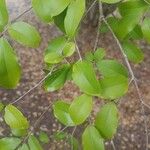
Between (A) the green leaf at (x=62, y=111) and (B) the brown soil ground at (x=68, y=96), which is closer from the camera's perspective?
(A) the green leaf at (x=62, y=111)

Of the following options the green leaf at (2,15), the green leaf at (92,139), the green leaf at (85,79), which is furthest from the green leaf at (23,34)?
the green leaf at (92,139)

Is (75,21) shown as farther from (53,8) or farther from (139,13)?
(139,13)

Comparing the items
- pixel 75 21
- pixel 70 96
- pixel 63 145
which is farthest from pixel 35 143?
pixel 70 96

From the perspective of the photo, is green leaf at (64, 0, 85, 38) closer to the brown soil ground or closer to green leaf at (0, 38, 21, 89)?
green leaf at (0, 38, 21, 89)

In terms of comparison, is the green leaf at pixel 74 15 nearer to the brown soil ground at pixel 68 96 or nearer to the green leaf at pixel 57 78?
the green leaf at pixel 57 78

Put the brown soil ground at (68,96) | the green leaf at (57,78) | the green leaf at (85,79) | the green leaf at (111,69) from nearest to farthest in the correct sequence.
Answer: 1. the green leaf at (85,79)
2. the green leaf at (57,78)
3. the green leaf at (111,69)
4. the brown soil ground at (68,96)

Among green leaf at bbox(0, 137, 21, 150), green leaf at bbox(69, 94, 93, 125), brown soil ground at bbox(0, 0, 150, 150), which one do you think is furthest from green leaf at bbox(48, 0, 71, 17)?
brown soil ground at bbox(0, 0, 150, 150)
